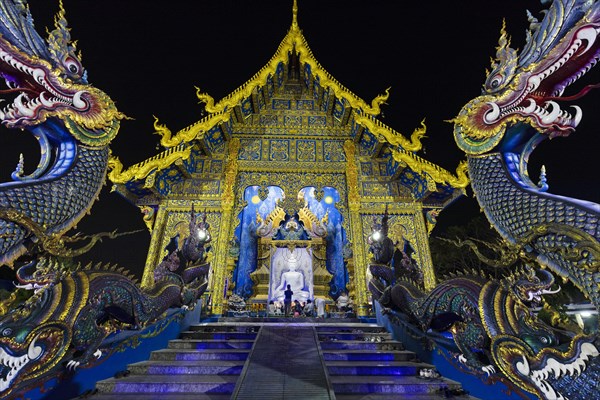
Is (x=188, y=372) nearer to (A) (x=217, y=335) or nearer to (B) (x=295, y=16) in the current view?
(A) (x=217, y=335)

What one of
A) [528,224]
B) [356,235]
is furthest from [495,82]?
[356,235]

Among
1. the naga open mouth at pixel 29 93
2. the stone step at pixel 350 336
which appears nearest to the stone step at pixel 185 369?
the stone step at pixel 350 336

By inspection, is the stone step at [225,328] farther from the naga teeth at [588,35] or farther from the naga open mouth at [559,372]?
the naga teeth at [588,35]

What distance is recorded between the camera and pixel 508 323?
2.41 meters

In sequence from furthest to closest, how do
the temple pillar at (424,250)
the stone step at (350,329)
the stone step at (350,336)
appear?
1. the temple pillar at (424,250)
2. the stone step at (350,329)
3. the stone step at (350,336)

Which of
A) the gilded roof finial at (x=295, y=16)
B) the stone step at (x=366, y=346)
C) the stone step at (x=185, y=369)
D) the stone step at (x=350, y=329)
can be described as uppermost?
the gilded roof finial at (x=295, y=16)

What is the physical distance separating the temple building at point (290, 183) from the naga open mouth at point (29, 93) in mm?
3702

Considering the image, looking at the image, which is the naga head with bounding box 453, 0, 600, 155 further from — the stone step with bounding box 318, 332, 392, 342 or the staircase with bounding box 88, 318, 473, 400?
the stone step with bounding box 318, 332, 392, 342

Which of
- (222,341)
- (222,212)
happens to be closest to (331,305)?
(222,212)

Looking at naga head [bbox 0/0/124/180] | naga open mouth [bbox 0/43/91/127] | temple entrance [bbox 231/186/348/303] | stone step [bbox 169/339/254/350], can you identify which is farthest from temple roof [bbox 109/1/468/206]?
stone step [bbox 169/339/254/350]

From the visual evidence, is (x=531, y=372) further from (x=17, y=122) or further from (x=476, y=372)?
(x=17, y=122)

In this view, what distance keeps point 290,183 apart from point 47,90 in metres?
5.71

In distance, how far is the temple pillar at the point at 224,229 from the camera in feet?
22.1

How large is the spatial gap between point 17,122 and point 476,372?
17.1 feet
